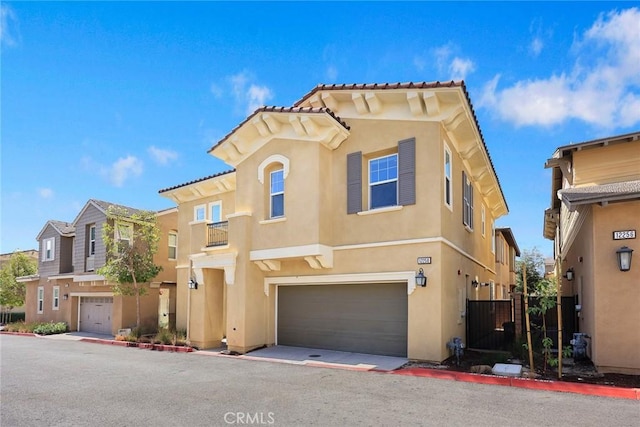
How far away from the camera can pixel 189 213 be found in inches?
774

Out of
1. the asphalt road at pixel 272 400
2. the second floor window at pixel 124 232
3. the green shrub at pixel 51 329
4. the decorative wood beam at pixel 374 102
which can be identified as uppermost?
the decorative wood beam at pixel 374 102

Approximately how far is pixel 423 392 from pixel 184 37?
39.6ft

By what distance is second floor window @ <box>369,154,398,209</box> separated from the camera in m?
12.6

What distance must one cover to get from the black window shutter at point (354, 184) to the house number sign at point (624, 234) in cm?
633

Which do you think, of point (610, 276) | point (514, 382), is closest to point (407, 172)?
point (610, 276)

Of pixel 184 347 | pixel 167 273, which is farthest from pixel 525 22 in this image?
pixel 167 273

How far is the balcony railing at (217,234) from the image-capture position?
52.2 feet

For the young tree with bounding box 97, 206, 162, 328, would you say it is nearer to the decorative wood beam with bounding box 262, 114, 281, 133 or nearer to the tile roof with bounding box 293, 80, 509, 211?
the decorative wood beam with bounding box 262, 114, 281, 133

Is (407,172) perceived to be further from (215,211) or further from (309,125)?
(215,211)

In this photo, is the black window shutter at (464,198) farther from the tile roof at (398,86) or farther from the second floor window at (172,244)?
the second floor window at (172,244)

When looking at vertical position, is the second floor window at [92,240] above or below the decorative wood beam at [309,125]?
below

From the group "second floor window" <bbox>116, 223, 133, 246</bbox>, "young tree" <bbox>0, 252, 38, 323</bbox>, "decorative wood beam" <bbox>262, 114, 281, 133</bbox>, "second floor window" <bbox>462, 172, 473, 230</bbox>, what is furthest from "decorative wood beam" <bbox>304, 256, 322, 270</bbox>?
"young tree" <bbox>0, 252, 38, 323</bbox>

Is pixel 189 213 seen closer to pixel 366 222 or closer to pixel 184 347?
pixel 184 347

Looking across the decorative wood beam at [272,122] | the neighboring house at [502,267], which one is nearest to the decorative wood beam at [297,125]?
the decorative wood beam at [272,122]
